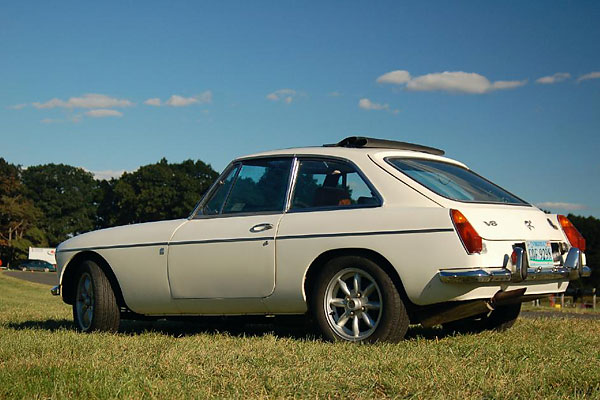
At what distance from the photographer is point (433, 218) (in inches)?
221

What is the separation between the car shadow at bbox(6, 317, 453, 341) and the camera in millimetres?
6730

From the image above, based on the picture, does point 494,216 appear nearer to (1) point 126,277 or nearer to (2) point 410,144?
(2) point 410,144

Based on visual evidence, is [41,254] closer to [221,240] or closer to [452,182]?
[221,240]

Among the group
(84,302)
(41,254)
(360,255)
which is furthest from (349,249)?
(41,254)

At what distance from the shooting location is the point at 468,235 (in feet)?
18.0

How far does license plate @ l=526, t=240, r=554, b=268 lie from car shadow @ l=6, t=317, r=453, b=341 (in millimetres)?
935

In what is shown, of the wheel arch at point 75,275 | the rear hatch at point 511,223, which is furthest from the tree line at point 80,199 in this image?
→ the rear hatch at point 511,223

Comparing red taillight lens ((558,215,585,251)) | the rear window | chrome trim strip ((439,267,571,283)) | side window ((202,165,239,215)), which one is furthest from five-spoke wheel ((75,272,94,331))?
red taillight lens ((558,215,585,251))

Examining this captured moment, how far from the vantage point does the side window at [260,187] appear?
22.0ft

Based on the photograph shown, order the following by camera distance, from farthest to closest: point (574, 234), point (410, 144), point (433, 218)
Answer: point (410, 144)
point (574, 234)
point (433, 218)

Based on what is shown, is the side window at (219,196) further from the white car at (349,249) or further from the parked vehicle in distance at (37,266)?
the parked vehicle in distance at (37,266)

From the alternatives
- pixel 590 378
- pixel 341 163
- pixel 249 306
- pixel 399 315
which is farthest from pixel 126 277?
pixel 590 378

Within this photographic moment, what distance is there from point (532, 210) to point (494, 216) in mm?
752

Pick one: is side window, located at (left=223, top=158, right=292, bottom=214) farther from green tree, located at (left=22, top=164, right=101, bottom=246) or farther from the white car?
green tree, located at (left=22, top=164, right=101, bottom=246)
